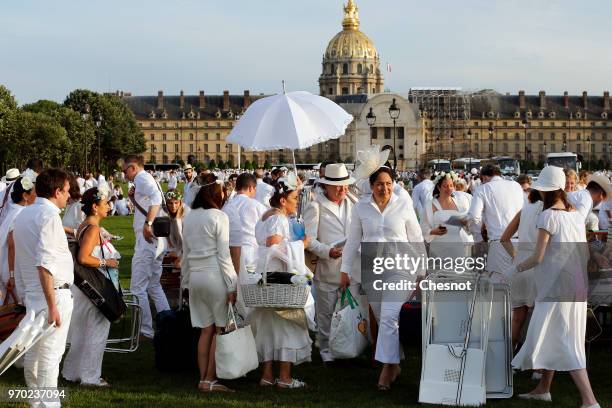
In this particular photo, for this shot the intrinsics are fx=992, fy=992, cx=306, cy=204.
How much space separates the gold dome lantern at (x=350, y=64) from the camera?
481ft

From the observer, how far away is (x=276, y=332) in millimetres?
7672

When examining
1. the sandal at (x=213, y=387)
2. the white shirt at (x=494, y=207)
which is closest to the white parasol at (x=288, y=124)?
the white shirt at (x=494, y=207)

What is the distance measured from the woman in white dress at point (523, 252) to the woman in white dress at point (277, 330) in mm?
1737

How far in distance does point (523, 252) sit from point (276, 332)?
2064 millimetres

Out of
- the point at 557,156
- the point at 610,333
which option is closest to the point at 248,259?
the point at 610,333

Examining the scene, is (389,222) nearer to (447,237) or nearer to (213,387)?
(213,387)

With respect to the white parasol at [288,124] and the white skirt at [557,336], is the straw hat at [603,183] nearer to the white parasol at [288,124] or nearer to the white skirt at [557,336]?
the white parasol at [288,124]

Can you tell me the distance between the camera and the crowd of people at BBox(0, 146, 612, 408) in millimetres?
6520

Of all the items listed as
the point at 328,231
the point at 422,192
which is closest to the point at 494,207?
the point at 328,231

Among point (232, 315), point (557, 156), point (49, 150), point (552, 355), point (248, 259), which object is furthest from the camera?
point (49, 150)

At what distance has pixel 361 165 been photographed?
321 inches

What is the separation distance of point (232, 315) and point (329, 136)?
304 cm

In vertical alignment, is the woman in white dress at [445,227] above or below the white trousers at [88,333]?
above

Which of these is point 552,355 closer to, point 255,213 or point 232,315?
point 232,315
